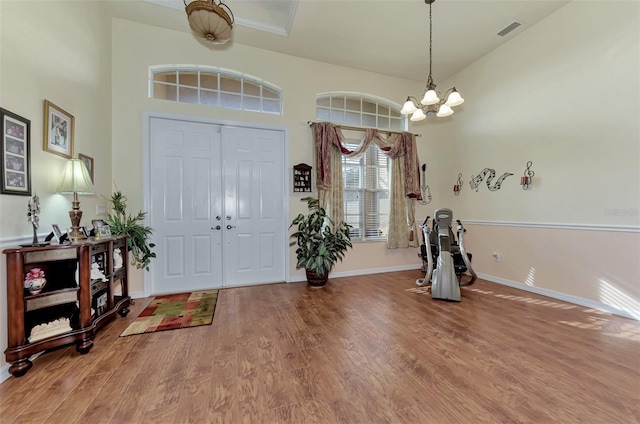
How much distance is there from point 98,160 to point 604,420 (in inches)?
195

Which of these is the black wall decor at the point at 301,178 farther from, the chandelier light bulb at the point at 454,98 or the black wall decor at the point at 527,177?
the black wall decor at the point at 527,177

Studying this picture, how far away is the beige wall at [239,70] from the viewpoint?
3514mm

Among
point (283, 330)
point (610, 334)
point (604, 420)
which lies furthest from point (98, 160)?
point (610, 334)

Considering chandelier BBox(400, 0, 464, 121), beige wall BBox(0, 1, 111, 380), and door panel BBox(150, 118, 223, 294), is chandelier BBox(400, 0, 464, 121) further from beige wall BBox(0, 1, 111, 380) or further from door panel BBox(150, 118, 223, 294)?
beige wall BBox(0, 1, 111, 380)

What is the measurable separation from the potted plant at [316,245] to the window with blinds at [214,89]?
1784 millimetres

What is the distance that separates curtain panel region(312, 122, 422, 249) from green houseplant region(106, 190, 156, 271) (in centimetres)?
256

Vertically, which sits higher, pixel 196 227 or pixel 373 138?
pixel 373 138

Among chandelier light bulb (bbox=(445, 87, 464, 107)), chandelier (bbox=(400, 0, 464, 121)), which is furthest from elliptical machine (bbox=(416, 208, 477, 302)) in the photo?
chandelier light bulb (bbox=(445, 87, 464, 107))

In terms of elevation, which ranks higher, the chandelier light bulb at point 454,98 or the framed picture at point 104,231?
the chandelier light bulb at point 454,98

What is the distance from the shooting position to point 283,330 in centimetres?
257

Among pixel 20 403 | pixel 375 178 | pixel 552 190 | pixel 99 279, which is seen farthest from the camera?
pixel 375 178

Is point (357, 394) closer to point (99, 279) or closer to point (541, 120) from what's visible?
point (99, 279)

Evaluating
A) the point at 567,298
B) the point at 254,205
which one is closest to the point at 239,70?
the point at 254,205

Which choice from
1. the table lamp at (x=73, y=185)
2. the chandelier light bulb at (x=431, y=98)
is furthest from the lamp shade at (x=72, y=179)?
the chandelier light bulb at (x=431, y=98)
